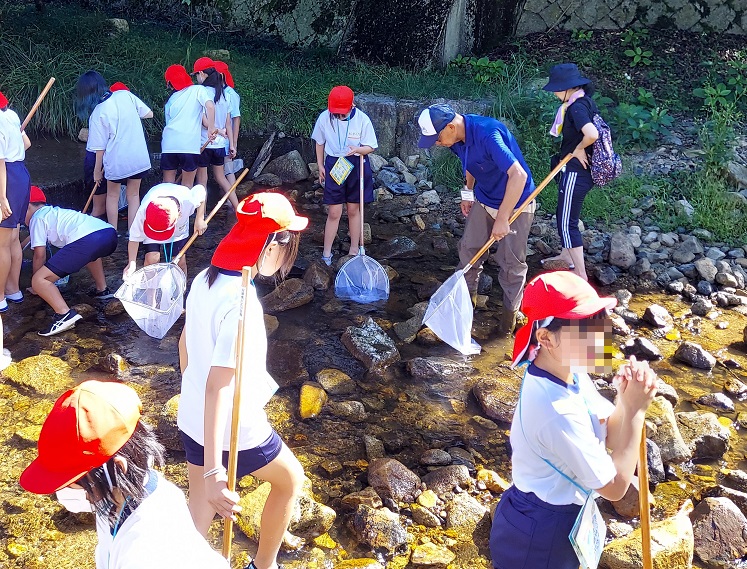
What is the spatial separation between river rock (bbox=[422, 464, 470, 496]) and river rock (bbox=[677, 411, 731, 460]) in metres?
1.32

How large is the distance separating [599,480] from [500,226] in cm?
306

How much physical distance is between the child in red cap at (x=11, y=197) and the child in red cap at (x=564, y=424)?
444cm

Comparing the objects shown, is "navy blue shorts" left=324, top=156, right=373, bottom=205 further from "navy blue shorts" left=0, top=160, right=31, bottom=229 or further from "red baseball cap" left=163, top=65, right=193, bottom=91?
"navy blue shorts" left=0, top=160, right=31, bottom=229

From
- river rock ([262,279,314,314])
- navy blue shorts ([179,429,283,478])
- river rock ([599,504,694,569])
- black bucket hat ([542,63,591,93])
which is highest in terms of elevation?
black bucket hat ([542,63,591,93])

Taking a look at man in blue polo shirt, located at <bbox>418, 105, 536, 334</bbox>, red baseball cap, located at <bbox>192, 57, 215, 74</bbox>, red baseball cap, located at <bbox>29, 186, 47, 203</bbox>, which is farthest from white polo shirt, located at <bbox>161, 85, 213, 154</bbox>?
man in blue polo shirt, located at <bbox>418, 105, 536, 334</bbox>

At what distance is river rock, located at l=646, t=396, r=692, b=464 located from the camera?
4227 millimetres

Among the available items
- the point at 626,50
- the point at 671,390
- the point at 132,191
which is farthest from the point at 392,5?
the point at 671,390

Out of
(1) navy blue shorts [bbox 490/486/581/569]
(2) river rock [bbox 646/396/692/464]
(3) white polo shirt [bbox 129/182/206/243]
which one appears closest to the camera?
(1) navy blue shorts [bbox 490/486/581/569]

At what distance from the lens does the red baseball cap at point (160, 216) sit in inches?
203

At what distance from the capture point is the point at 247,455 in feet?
9.22

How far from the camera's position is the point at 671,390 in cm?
484

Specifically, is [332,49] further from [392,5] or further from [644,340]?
[644,340]

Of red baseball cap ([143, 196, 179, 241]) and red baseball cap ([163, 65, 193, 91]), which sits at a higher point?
red baseball cap ([163, 65, 193, 91])

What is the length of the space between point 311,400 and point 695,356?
8.79 feet
